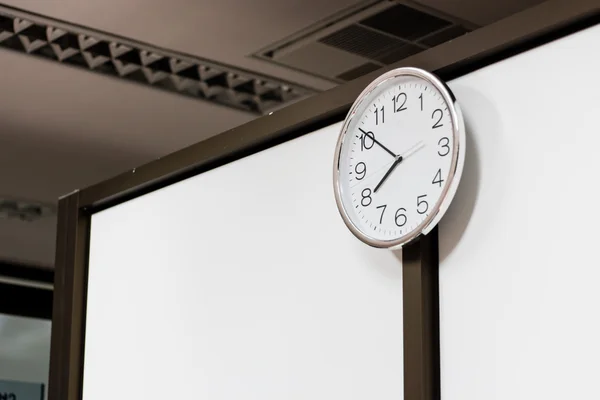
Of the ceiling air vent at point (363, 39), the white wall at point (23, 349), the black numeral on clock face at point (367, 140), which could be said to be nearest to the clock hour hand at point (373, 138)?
the black numeral on clock face at point (367, 140)

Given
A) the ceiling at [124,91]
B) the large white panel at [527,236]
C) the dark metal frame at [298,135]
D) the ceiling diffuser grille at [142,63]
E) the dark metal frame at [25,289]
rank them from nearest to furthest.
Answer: the large white panel at [527,236], the dark metal frame at [298,135], the ceiling at [124,91], the ceiling diffuser grille at [142,63], the dark metal frame at [25,289]

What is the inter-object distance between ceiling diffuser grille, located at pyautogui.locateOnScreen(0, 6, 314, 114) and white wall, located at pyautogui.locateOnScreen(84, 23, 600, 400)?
1133 mm

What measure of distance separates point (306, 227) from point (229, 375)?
1.31 ft

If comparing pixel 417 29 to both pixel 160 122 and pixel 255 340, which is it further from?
pixel 255 340

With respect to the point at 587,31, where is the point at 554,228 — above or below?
below

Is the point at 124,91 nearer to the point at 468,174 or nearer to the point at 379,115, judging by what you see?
the point at 379,115

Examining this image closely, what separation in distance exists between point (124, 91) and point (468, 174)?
97.5 inches

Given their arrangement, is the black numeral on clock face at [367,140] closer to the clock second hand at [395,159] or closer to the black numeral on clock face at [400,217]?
the clock second hand at [395,159]

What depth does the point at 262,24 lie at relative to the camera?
341 centimetres

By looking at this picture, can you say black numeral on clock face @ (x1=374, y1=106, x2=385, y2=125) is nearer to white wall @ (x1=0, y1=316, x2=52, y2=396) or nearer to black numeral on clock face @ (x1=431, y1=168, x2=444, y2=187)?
black numeral on clock face @ (x1=431, y1=168, x2=444, y2=187)

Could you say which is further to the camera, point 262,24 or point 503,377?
point 262,24

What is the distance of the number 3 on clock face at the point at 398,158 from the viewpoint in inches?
66.8

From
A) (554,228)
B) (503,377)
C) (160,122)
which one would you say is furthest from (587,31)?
(160,122)

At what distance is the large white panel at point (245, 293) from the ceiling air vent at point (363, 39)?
1.22 m
